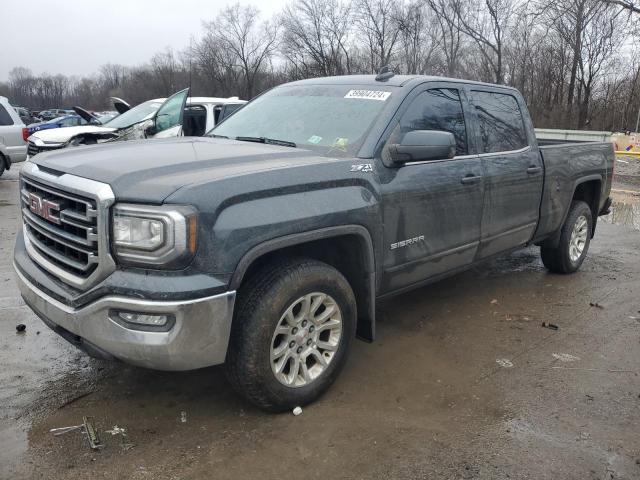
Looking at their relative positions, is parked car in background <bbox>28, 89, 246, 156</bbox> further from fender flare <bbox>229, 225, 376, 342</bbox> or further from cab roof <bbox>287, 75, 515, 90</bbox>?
fender flare <bbox>229, 225, 376, 342</bbox>

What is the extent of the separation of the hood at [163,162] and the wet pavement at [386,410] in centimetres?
131

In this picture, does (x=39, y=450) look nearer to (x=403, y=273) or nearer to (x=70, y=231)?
(x=70, y=231)

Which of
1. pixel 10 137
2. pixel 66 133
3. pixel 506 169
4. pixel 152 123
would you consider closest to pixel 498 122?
pixel 506 169

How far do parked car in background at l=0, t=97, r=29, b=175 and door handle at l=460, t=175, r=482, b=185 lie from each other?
A: 1128 centimetres

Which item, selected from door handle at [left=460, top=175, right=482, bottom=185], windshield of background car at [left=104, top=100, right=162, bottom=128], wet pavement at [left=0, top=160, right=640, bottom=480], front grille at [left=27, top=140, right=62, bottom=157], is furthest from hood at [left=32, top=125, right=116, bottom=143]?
door handle at [left=460, top=175, right=482, bottom=185]

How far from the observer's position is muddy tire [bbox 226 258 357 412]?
290 cm

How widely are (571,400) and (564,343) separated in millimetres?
957

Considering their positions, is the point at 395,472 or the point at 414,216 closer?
the point at 395,472

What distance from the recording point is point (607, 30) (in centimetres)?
3394

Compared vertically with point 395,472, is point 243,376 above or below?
above

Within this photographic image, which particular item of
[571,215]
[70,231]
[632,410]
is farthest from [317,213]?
[571,215]

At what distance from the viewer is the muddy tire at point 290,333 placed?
2.90m

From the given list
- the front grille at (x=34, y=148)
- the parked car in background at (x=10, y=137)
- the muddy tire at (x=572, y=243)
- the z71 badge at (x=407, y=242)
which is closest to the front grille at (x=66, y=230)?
the z71 badge at (x=407, y=242)

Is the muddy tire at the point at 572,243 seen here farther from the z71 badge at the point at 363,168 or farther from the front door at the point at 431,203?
the z71 badge at the point at 363,168
